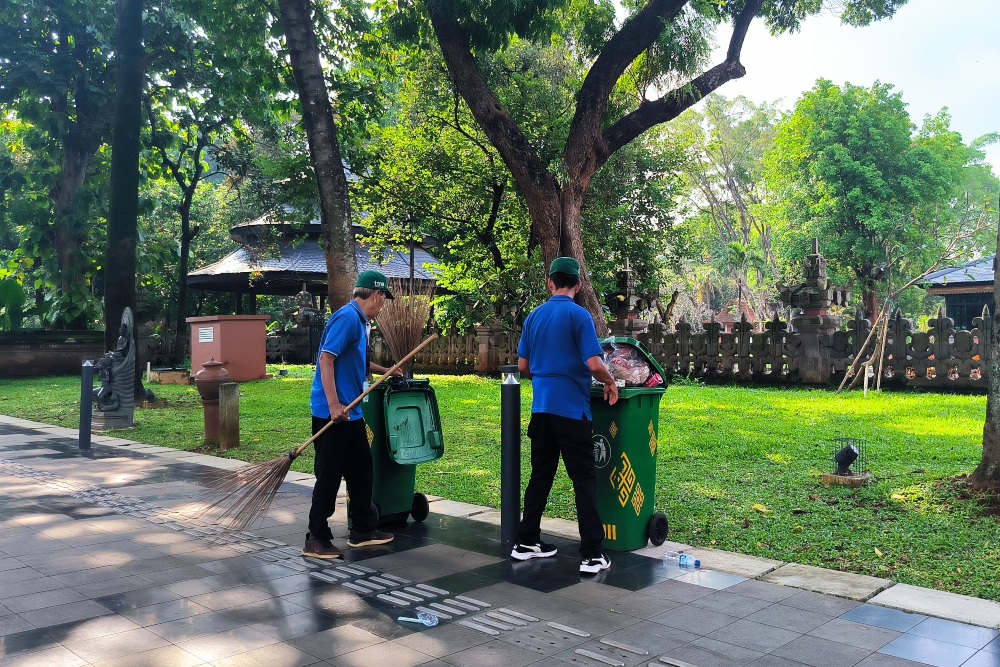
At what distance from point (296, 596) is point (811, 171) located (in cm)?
3251

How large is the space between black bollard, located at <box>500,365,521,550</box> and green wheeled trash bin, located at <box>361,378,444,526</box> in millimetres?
640

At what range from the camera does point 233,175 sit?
89.0 feet

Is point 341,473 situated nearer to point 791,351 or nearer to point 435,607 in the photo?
point 435,607

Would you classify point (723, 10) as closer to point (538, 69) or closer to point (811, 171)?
point (538, 69)

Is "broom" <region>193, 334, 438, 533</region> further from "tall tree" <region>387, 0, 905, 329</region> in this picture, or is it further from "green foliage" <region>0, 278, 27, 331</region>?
"green foliage" <region>0, 278, 27, 331</region>

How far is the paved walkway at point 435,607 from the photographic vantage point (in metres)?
3.60

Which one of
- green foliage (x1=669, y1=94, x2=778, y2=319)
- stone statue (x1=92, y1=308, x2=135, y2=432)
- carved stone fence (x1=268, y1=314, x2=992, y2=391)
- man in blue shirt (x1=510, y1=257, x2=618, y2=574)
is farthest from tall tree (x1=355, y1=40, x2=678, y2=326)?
green foliage (x1=669, y1=94, x2=778, y2=319)

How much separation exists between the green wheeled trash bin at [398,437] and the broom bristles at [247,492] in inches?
25.7

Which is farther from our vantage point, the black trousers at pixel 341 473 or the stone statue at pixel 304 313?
the stone statue at pixel 304 313

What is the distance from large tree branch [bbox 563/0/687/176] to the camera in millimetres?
12430

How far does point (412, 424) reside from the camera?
19.2 ft

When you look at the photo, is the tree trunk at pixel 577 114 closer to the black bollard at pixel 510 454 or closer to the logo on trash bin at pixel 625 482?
the black bollard at pixel 510 454

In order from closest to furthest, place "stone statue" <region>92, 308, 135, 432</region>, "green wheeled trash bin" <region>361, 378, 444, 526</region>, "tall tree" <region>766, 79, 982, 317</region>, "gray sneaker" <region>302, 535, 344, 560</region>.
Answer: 1. "gray sneaker" <region>302, 535, 344, 560</region>
2. "green wheeled trash bin" <region>361, 378, 444, 526</region>
3. "stone statue" <region>92, 308, 135, 432</region>
4. "tall tree" <region>766, 79, 982, 317</region>

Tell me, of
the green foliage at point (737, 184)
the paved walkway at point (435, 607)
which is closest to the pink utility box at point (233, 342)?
the paved walkway at point (435, 607)
